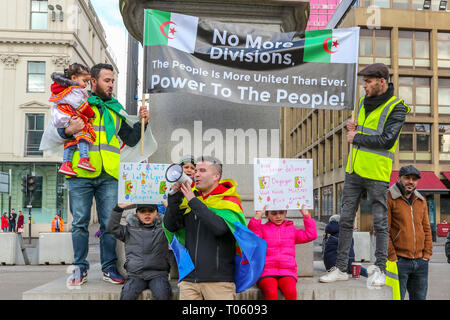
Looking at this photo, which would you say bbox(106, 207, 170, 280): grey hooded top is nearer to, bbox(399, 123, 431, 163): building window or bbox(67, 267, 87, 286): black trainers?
bbox(67, 267, 87, 286): black trainers

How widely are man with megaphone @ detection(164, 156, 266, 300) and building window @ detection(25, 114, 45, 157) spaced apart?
2697cm

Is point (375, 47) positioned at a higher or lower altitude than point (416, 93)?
higher

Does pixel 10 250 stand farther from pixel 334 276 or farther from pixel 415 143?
pixel 415 143

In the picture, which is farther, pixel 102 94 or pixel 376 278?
pixel 102 94

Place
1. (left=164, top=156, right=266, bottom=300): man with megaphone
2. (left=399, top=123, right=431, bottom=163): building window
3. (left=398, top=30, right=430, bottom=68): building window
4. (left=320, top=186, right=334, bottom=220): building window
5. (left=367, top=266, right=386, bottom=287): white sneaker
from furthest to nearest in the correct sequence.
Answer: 1. (left=320, top=186, right=334, bottom=220): building window
2. (left=398, top=30, right=430, bottom=68): building window
3. (left=399, top=123, right=431, bottom=163): building window
4. (left=367, top=266, right=386, bottom=287): white sneaker
5. (left=164, top=156, right=266, bottom=300): man with megaphone

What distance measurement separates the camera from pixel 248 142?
547 cm

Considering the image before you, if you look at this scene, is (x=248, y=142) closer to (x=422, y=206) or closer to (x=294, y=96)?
(x=294, y=96)

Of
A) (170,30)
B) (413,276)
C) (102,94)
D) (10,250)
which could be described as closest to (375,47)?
(10,250)

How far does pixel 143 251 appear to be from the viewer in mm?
4273

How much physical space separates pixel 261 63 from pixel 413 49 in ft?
93.3

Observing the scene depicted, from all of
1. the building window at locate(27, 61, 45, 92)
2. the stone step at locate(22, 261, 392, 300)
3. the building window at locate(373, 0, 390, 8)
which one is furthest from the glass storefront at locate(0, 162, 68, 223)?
the stone step at locate(22, 261, 392, 300)

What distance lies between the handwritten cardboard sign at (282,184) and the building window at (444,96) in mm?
28851

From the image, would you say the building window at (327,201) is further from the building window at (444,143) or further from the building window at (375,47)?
the building window at (375,47)

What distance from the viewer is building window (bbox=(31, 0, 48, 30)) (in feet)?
96.0
